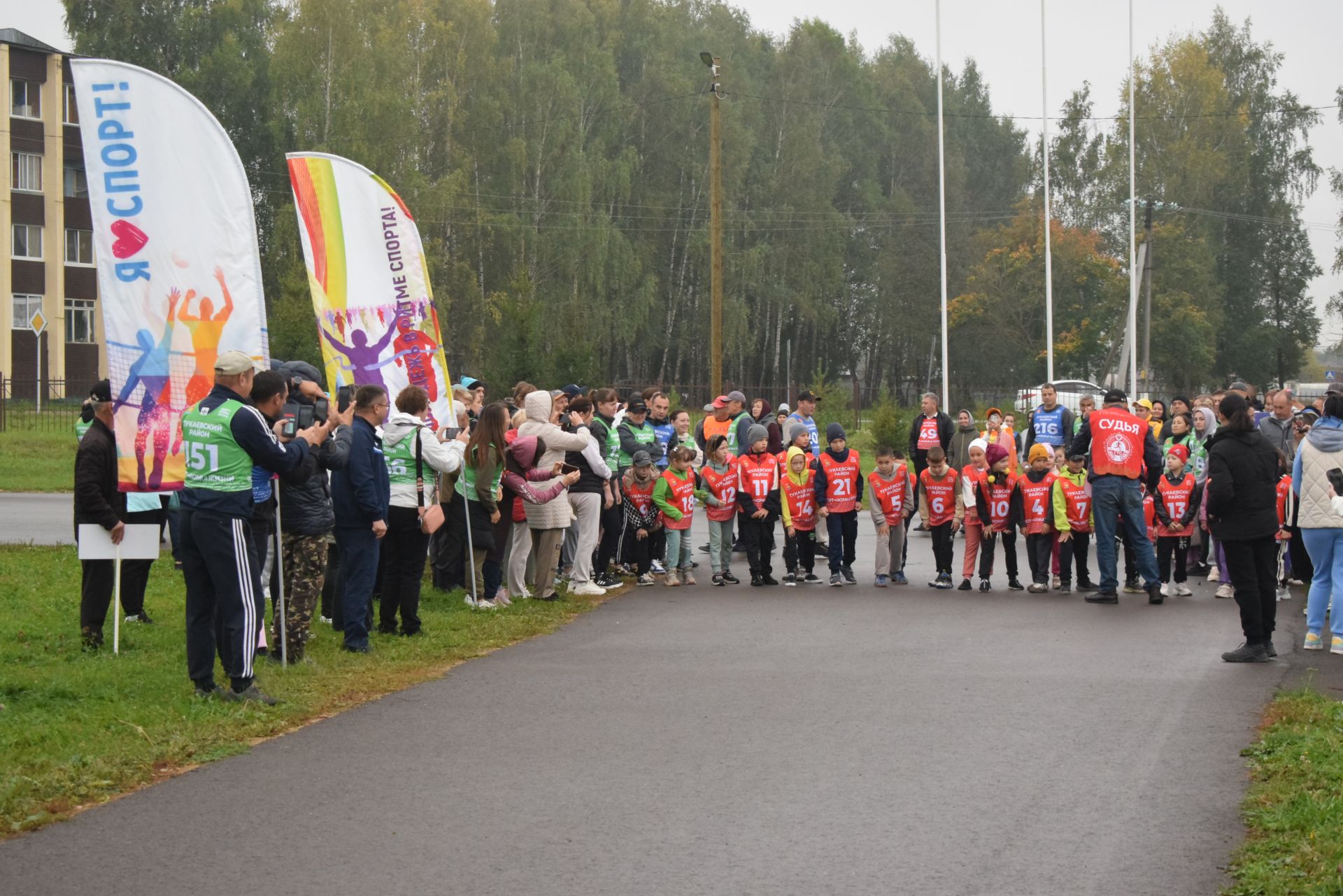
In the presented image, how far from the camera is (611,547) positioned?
15.9 m

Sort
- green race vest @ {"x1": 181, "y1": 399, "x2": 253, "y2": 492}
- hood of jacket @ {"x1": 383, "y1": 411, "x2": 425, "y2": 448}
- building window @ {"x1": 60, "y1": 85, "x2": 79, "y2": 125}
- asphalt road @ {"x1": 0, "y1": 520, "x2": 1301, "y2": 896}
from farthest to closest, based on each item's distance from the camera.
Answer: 1. building window @ {"x1": 60, "y1": 85, "x2": 79, "y2": 125}
2. hood of jacket @ {"x1": 383, "y1": 411, "x2": 425, "y2": 448}
3. green race vest @ {"x1": 181, "y1": 399, "x2": 253, "y2": 492}
4. asphalt road @ {"x1": 0, "y1": 520, "x2": 1301, "y2": 896}

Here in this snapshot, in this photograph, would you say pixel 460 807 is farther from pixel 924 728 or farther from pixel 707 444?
pixel 707 444

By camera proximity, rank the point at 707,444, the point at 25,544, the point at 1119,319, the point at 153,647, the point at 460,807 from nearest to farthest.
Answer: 1. the point at 460,807
2. the point at 153,647
3. the point at 707,444
4. the point at 25,544
5. the point at 1119,319

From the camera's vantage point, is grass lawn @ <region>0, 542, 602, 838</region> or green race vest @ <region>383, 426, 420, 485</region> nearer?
grass lawn @ <region>0, 542, 602, 838</region>

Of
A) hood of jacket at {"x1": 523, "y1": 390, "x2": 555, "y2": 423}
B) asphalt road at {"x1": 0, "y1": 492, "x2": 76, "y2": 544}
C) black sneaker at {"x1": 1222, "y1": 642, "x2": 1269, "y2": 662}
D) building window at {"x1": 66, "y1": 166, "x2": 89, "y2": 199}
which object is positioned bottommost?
black sneaker at {"x1": 1222, "y1": 642, "x2": 1269, "y2": 662}

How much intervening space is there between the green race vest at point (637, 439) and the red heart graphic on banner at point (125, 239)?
267 inches

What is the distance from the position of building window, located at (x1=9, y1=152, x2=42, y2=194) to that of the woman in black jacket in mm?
56290

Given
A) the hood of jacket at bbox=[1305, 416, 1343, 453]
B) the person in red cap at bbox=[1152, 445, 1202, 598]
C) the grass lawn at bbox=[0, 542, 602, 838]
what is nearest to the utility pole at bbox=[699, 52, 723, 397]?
the person in red cap at bbox=[1152, 445, 1202, 598]

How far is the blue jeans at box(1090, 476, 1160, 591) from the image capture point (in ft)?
47.2

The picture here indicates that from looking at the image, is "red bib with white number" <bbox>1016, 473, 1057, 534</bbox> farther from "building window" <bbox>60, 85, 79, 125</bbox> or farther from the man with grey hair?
"building window" <bbox>60, 85, 79, 125</bbox>

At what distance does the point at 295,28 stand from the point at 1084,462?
43964mm

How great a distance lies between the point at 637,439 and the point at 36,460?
23.2 metres

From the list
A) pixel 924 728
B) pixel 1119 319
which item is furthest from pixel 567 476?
pixel 1119 319

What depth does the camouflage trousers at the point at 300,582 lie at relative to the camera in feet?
34.4
